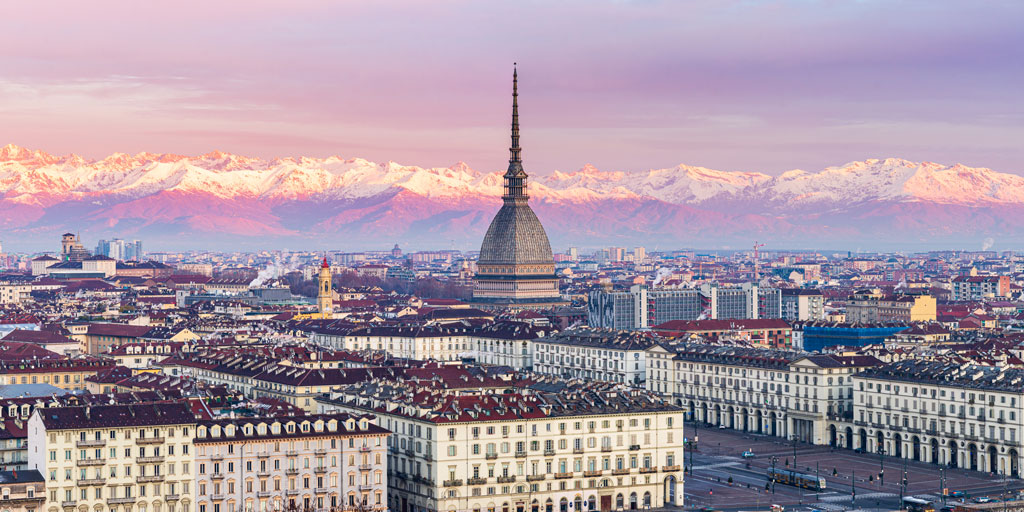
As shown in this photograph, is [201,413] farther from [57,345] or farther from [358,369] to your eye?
[57,345]

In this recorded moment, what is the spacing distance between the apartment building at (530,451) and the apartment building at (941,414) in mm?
22817

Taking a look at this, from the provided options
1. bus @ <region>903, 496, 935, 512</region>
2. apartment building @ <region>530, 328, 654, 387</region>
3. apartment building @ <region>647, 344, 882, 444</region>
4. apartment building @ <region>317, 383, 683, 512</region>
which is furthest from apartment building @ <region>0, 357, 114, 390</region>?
bus @ <region>903, 496, 935, 512</region>

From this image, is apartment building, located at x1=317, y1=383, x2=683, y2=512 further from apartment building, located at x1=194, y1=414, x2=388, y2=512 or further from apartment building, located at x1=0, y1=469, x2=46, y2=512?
apartment building, located at x1=0, y1=469, x2=46, y2=512

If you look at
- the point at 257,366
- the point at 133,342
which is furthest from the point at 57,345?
the point at 257,366

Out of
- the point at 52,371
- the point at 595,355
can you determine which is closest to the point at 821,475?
the point at 595,355

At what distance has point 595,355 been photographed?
5969 inches

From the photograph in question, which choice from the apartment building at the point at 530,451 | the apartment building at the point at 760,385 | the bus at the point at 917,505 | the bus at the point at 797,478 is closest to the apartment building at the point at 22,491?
the apartment building at the point at 530,451

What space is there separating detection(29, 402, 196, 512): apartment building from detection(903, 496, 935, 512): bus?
3772 cm

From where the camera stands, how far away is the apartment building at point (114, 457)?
82.8 meters

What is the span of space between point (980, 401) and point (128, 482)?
178 feet

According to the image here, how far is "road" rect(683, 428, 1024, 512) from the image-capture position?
9650 cm

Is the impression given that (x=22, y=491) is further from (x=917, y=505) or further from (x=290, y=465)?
(x=917, y=505)

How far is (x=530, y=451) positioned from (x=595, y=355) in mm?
59117

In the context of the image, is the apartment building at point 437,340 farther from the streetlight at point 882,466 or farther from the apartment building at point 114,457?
the apartment building at point 114,457
